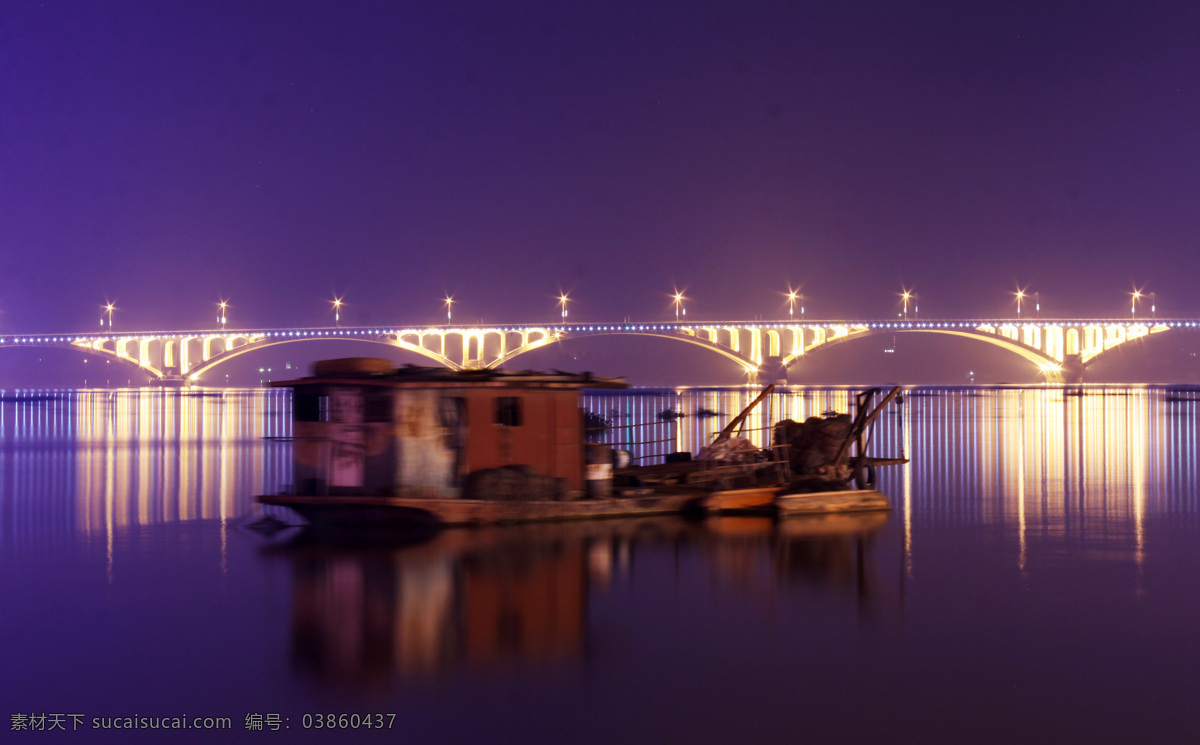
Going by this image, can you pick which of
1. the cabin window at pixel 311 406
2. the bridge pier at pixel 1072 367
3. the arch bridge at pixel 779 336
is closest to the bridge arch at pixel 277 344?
the arch bridge at pixel 779 336

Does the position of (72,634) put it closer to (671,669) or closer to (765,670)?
(671,669)

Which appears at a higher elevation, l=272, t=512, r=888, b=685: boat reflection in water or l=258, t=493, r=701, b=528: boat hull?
l=258, t=493, r=701, b=528: boat hull

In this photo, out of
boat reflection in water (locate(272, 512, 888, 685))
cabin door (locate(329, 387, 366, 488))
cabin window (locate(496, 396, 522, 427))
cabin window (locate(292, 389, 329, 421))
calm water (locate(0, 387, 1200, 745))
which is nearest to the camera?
calm water (locate(0, 387, 1200, 745))

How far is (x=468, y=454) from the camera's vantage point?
48.6 feet

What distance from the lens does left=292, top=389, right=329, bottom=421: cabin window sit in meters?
14.8

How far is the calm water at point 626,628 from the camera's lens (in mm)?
7113

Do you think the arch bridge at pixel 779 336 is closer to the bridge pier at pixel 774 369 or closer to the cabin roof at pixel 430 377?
the bridge pier at pixel 774 369

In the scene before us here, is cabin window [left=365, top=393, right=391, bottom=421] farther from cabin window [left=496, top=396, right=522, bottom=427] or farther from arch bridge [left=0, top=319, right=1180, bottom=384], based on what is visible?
arch bridge [left=0, top=319, right=1180, bottom=384]

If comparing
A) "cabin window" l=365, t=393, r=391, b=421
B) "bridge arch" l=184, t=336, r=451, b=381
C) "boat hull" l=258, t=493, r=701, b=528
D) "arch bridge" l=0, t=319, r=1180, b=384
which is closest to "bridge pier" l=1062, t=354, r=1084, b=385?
"arch bridge" l=0, t=319, r=1180, b=384

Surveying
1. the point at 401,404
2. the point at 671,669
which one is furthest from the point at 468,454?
the point at 671,669

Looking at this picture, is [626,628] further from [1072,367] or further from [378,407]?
[1072,367]

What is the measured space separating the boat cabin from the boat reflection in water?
0.77 meters

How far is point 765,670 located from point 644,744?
1811 millimetres

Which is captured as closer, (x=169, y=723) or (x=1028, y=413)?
(x=169, y=723)
